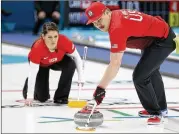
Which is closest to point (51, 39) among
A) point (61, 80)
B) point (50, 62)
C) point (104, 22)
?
point (50, 62)

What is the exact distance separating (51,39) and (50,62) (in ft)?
1.56

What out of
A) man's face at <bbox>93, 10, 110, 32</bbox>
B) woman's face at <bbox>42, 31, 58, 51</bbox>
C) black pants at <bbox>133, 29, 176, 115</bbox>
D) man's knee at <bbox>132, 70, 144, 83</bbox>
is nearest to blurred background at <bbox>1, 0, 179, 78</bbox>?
woman's face at <bbox>42, 31, 58, 51</bbox>

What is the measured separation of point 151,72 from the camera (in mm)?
6598

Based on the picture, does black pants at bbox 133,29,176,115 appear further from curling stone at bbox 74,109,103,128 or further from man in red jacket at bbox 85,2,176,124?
curling stone at bbox 74,109,103,128

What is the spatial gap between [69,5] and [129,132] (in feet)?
42.5

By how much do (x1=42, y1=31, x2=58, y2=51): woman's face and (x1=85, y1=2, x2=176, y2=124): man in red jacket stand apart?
3.84 ft

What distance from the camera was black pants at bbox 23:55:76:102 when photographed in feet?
26.0

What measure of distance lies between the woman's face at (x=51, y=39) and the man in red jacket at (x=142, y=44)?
3.84 ft

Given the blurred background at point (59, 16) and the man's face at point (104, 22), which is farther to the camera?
the blurred background at point (59, 16)

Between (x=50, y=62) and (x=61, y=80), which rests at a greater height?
(x=50, y=62)

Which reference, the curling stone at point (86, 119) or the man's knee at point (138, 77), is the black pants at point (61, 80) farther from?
the curling stone at point (86, 119)

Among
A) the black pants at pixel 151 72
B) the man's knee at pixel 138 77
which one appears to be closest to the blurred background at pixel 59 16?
the black pants at pixel 151 72

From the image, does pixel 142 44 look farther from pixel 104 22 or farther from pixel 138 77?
pixel 104 22

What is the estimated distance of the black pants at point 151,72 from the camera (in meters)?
6.54
